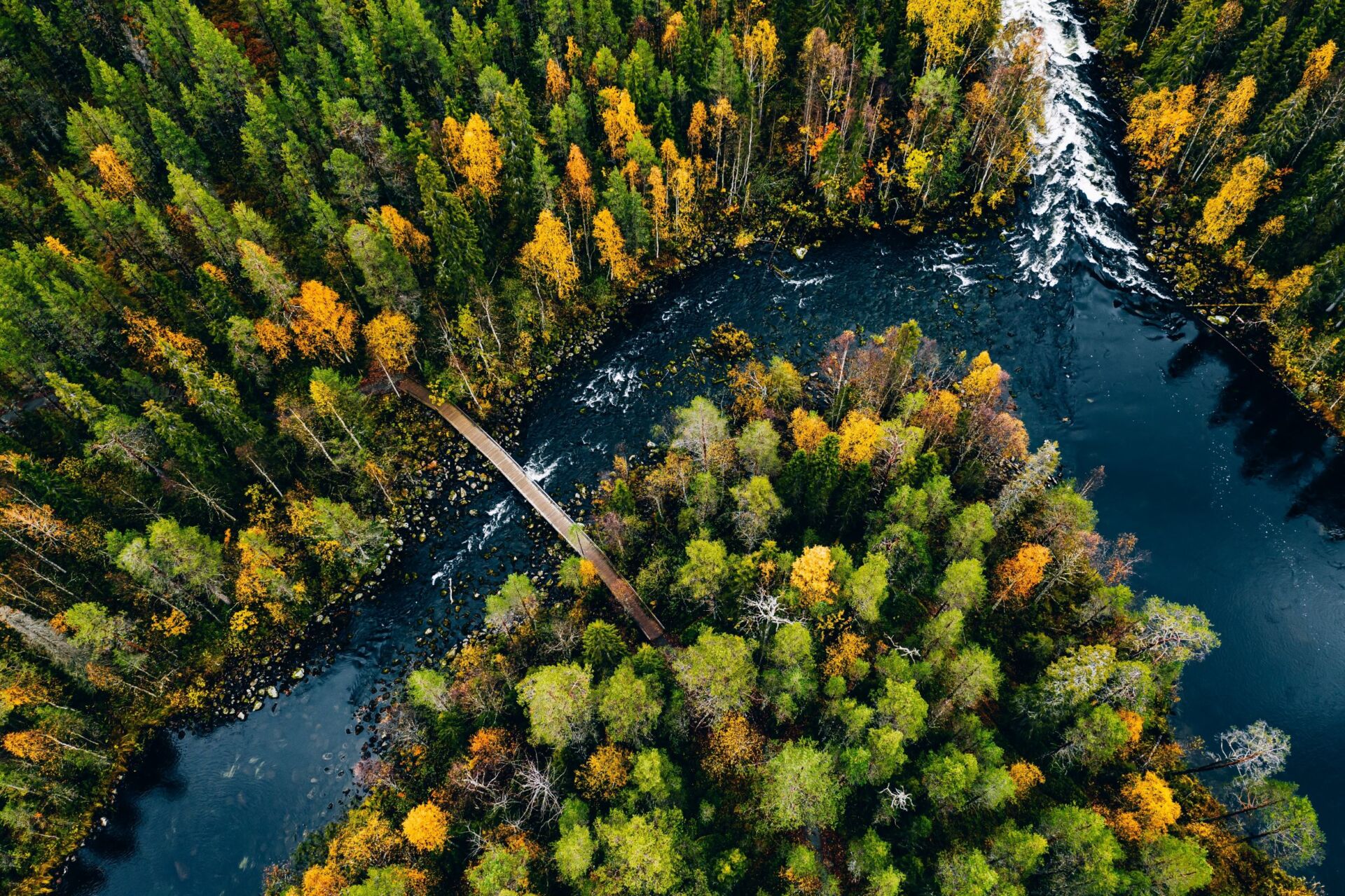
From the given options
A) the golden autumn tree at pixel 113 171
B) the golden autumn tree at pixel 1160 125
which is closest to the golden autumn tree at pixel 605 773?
the golden autumn tree at pixel 113 171

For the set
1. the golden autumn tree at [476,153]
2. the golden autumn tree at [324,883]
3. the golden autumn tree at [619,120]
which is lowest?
the golden autumn tree at [324,883]

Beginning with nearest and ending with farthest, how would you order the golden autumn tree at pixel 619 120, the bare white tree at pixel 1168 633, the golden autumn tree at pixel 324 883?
1. the golden autumn tree at pixel 324 883
2. the bare white tree at pixel 1168 633
3. the golden autumn tree at pixel 619 120

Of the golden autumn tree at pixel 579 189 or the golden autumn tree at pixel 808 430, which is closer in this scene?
the golden autumn tree at pixel 808 430

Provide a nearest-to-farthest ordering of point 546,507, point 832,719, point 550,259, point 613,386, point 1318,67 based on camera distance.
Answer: point 832,719
point 546,507
point 1318,67
point 550,259
point 613,386

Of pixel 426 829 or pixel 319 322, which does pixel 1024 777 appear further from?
pixel 319 322

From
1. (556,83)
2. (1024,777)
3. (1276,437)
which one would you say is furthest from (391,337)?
(1276,437)

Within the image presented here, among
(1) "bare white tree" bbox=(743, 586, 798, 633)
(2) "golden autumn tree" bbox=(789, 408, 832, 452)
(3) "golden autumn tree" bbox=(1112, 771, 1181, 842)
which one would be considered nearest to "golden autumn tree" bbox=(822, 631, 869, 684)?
(1) "bare white tree" bbox=(743, 586, 798, 633)

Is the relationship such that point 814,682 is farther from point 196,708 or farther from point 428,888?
point 196,708

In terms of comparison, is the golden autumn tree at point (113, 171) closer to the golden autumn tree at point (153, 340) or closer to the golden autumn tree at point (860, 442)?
the golden autumn tree at point (153, 340)
